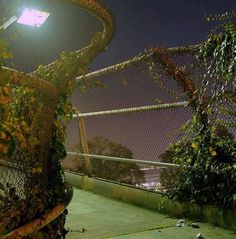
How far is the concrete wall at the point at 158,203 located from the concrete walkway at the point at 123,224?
0.09 meters

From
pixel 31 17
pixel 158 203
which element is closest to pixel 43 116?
pixel 31 17

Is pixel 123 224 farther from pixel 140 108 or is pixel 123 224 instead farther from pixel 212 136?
pixel 140 108

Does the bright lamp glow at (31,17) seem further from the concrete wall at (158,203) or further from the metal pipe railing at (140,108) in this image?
the concrete wall at (158,203)

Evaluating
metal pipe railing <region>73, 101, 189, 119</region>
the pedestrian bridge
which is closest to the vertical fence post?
metal pipe railing <region>73, 101, 189, 119</region>

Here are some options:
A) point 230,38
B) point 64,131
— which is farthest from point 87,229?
point 230,38

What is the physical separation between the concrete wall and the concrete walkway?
3.5 inches

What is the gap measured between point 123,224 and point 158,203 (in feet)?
2.17

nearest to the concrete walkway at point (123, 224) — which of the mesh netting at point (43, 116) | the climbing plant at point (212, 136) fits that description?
the climbing plant at point (212, 136)

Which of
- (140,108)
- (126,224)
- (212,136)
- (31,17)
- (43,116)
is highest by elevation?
(31,17)

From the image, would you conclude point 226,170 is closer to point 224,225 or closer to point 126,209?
point 224,225

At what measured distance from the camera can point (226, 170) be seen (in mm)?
4055

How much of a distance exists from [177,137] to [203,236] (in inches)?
51.9

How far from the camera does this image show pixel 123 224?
439cm

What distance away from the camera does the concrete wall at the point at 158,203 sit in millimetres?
4047
